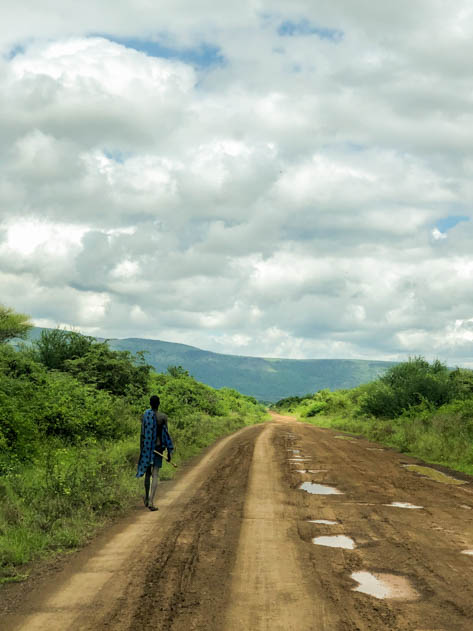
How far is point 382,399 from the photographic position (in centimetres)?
3441

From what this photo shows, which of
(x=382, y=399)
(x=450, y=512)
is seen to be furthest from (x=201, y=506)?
(x=382, y=399)

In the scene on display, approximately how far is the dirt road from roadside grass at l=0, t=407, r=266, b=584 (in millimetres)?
497

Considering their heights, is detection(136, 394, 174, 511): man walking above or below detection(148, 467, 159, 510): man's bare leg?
above

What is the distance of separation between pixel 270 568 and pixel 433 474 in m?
10.3

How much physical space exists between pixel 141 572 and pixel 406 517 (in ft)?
16.2

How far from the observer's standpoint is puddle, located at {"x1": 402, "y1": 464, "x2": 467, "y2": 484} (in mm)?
14039

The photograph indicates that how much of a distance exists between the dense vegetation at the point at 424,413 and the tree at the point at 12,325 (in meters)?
28.7

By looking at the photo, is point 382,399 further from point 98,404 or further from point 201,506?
point 201,506

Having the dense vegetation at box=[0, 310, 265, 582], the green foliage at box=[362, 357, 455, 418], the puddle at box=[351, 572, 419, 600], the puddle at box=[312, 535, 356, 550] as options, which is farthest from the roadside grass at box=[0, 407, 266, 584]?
the green foliage at box=[362, 357, 455, 418]

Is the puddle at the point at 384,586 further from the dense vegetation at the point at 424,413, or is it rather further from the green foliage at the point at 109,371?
the green foliage at the point at 109,371

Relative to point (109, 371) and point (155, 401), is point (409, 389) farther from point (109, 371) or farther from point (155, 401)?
point (155, 401)

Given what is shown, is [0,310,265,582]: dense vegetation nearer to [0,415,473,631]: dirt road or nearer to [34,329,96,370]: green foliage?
[34,329,96,370]: green foliage

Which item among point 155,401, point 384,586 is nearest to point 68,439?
point 155,401

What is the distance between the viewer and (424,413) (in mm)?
27641
